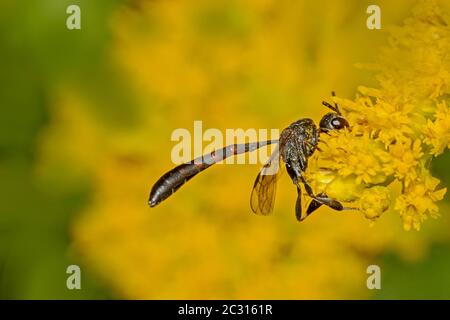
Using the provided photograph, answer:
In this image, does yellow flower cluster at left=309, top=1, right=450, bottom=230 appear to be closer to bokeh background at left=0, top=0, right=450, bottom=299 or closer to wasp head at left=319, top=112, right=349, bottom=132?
wasp head at left=319, top=112, right=349, bottom=132

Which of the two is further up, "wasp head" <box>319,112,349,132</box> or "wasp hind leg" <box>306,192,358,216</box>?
"wasp head" <box>319,112,349,132</box>

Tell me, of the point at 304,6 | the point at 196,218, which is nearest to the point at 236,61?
the point at 304,6
